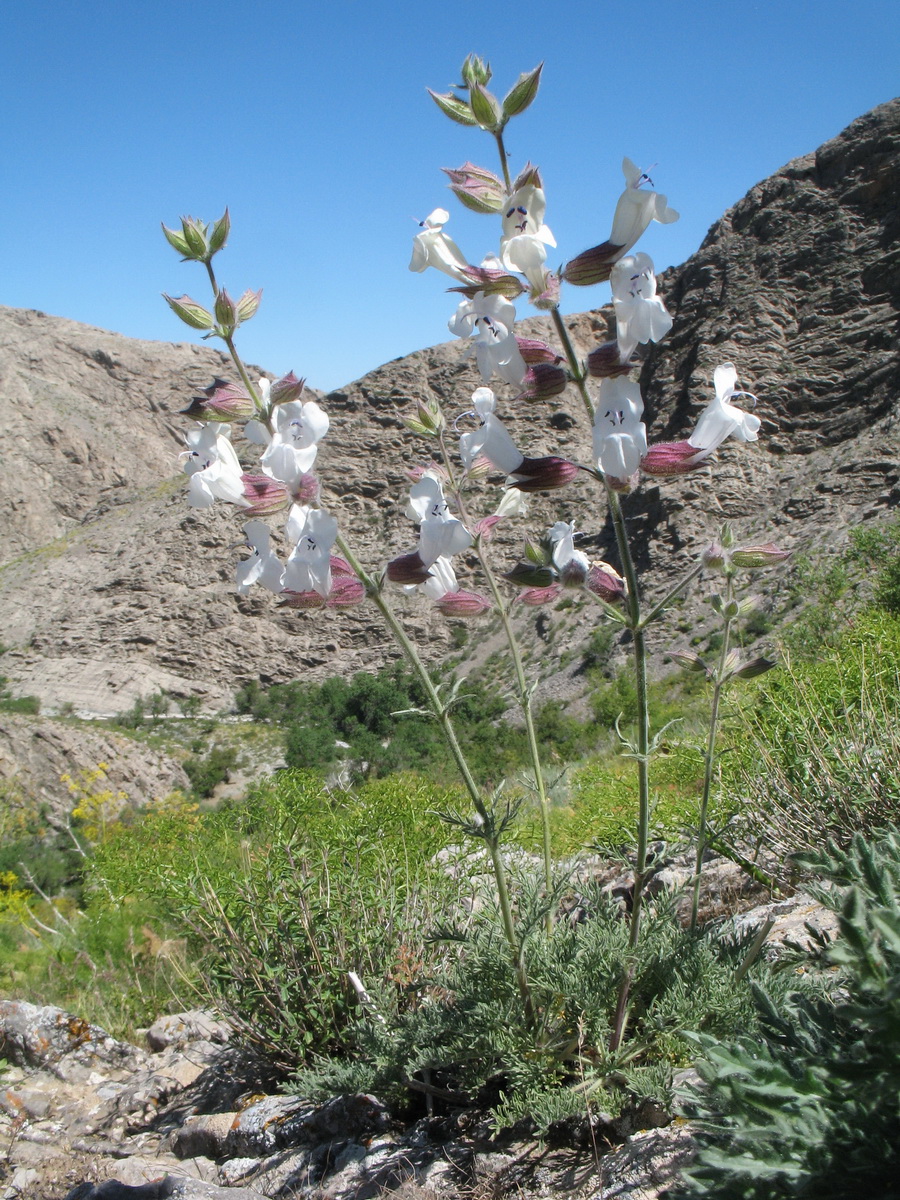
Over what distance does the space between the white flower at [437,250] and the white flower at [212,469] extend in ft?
2.08

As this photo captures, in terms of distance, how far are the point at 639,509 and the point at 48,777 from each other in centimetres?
2566

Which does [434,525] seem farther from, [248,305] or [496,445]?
[248,305]

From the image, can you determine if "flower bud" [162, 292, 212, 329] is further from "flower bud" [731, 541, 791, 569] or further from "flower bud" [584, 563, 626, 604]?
"flower bud" [731, 541, 791, 569]

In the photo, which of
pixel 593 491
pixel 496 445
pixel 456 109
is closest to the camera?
pixel 496 445

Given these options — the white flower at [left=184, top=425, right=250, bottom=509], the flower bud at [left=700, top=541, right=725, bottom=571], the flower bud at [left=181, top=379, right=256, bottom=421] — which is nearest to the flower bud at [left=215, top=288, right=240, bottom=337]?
the flower bud at [left=181, top=379, right=256, bottom=421]

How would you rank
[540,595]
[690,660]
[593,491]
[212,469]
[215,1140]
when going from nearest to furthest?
[212,469], [540,595], [215,1140], [690,660], [593,491]

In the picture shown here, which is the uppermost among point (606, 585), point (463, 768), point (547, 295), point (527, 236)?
point (527, 236)

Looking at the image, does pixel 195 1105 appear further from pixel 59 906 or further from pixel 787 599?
pixel 787 599

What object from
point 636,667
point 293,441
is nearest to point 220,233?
point 293,441

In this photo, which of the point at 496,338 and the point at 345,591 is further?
the point at 345,591

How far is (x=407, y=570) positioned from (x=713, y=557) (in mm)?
927

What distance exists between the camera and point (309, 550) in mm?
1837

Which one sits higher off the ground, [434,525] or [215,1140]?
[434,525]

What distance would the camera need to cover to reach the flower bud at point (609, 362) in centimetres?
155
